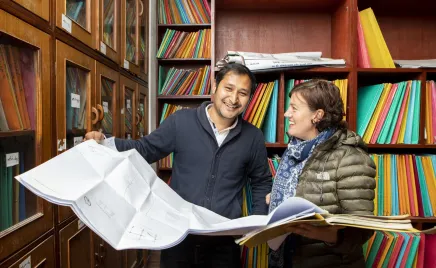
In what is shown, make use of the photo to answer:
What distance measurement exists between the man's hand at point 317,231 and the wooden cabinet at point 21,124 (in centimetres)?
68

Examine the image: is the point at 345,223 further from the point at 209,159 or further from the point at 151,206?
the point at 209,159

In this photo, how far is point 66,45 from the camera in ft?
3.44

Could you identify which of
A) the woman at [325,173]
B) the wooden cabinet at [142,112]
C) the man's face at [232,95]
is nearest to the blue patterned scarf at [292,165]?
the woman at [325,173]

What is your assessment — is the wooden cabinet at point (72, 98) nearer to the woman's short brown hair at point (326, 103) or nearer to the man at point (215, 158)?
the man at point (215, 158)

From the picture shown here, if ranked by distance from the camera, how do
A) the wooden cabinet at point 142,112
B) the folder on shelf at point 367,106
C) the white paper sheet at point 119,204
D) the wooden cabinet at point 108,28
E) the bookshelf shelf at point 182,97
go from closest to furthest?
the white paper sheet at point 119,204 < the wooden cabinet at point 108,28 < the folder on shelf at point 367,106 < the wooden cabinet at point 142,112 < the bookshelf shelf at point 182,97

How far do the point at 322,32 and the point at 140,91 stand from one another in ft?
4.27

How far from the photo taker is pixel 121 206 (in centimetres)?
75

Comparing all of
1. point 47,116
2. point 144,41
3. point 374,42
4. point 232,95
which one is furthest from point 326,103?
point 144,41

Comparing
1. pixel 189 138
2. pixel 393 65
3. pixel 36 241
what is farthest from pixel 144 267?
pixel 393 65

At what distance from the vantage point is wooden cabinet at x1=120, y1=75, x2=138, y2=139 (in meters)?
1.73

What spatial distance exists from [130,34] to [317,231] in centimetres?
153

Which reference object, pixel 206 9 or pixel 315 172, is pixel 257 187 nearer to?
pixel 315 172

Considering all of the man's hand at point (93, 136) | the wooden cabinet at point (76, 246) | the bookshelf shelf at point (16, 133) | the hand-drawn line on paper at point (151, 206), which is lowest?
the wooden cabinet at point (76, 246)

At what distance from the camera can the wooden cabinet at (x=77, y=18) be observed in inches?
39.6
